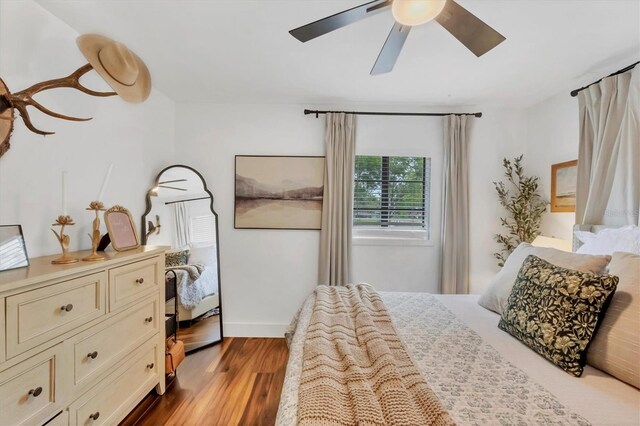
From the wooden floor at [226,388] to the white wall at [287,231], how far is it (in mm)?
364

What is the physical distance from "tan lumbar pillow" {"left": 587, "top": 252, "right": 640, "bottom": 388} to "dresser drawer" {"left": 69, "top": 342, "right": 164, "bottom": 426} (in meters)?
2.32

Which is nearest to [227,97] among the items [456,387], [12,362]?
[12,362]

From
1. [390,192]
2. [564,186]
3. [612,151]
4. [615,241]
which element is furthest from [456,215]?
[615,241]

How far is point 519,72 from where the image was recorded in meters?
2.21

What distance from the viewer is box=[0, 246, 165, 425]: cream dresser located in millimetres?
1065

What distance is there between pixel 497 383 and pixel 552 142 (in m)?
2.59

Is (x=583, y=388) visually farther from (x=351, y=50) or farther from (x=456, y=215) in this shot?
(x=351, y=50)

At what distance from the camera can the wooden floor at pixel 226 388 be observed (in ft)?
5.80

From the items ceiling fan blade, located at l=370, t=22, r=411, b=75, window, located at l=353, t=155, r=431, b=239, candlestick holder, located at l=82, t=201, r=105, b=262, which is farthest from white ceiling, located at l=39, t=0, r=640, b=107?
candlestick holder, located at l=82, t=201, r=105, b=262

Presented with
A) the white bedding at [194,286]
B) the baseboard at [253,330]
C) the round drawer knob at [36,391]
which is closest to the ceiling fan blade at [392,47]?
the round drawer knob at [36,391]

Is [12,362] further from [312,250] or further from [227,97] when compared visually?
[227,97]

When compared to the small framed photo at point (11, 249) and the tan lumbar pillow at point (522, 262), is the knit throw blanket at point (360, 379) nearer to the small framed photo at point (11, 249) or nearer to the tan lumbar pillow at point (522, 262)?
the tan lumbar pillow at point (522, 262)

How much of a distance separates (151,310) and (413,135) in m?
2.84

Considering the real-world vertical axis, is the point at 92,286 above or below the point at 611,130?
below
